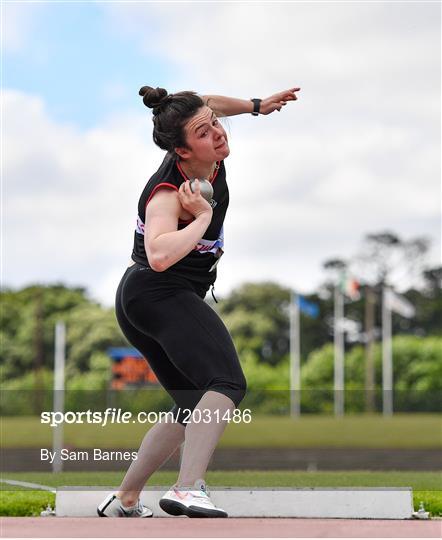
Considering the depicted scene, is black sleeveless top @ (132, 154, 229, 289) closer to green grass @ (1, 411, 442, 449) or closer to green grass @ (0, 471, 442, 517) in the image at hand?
green grass @ (0, 471, 442, 517)

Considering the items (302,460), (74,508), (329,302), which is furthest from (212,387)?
(329,302)

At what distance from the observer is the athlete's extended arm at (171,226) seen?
457cm

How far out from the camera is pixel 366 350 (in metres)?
66.0

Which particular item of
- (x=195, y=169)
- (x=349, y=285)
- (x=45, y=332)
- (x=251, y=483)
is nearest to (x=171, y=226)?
(x=195, y=169)

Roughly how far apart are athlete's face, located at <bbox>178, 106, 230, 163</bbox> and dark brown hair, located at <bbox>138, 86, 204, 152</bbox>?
0.03 m

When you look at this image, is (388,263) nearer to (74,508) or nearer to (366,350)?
(366,350)

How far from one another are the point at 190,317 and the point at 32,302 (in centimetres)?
7410

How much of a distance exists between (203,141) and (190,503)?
156 centimetres

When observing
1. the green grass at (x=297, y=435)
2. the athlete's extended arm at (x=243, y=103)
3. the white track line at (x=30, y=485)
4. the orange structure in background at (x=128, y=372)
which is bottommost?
the white track line at (x=30, y=485)

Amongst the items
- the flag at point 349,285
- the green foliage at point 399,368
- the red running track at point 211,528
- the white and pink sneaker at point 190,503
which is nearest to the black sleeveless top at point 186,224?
the white and pink sneaker at point 190,503

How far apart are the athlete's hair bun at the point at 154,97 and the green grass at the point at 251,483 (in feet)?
7.09

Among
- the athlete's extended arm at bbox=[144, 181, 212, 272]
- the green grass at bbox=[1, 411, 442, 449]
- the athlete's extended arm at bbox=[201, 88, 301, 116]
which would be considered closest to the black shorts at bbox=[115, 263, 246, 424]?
the athlete's extended arm at bbox=[144, 181, 212, 272]

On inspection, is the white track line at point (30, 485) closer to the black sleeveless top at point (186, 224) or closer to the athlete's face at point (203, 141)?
the black sleeveless top at point (186, 224)

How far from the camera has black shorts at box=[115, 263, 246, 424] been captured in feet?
15.4
